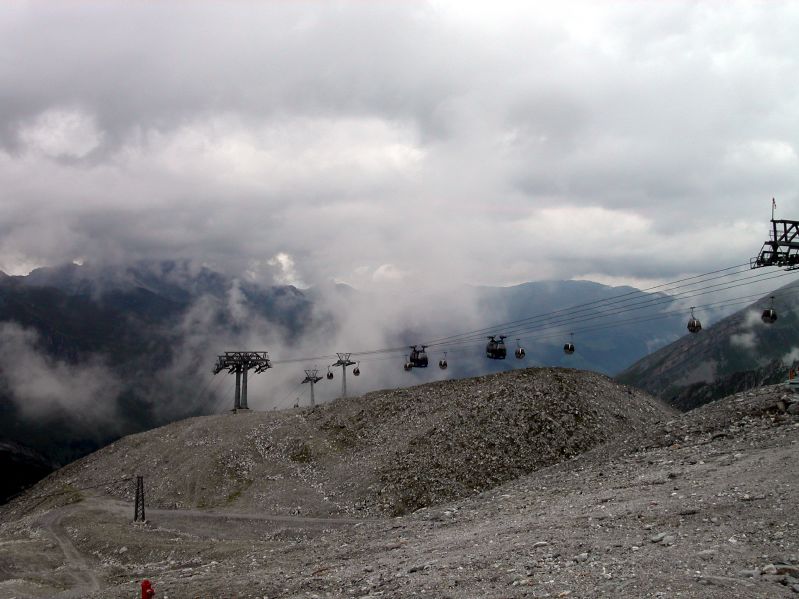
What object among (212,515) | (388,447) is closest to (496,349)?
(388,447)

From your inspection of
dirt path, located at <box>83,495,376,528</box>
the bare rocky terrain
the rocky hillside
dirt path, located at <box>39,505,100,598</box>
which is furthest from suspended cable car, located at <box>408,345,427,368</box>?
dirt path, located at <box>39,505,100,598</box>

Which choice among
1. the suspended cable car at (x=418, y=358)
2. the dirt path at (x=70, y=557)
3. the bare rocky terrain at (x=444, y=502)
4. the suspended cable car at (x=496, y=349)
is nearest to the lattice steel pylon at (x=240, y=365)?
the bare rocky terrain at (x=444, y=502)

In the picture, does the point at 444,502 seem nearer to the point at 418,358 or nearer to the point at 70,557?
the point at 70,557

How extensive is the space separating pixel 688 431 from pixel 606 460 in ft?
15.4

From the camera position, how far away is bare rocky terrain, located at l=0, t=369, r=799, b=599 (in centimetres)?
1988

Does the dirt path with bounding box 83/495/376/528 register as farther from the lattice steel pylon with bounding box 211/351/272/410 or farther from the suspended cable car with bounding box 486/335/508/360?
the lattice steel pylon with bounding box 211/351/272/410

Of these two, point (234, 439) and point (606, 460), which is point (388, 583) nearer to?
point (606, 460)

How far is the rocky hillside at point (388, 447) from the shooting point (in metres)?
49.9

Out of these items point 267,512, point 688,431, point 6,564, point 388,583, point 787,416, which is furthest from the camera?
point 267,512

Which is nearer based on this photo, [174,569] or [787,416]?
[787,416]

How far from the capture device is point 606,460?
124ft

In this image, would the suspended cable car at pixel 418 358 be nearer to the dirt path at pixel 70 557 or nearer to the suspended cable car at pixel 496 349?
the suspended cable car at pixel 496 349

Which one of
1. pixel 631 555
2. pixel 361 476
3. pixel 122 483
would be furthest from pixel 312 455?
pixel 631 555

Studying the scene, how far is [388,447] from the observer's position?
188 feet
